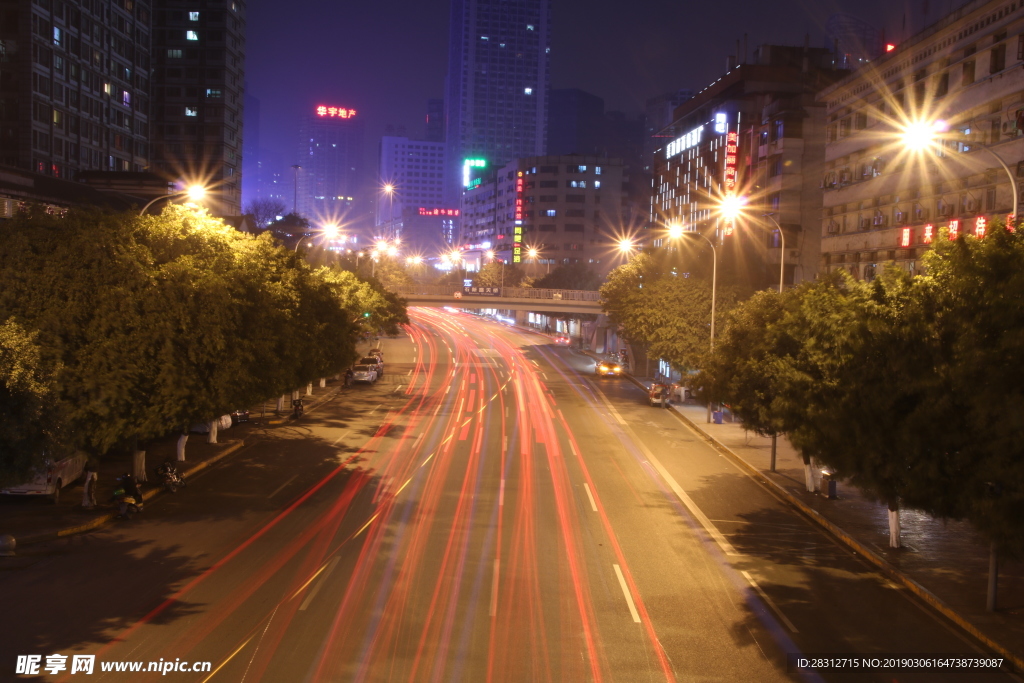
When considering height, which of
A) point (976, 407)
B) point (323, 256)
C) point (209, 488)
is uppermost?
point (323, 256)

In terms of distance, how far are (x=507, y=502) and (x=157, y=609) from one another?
10.3 meters

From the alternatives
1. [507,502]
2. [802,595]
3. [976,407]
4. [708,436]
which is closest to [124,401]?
[507,502]

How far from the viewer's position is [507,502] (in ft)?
72.4

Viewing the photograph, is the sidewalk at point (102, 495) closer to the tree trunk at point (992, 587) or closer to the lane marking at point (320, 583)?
the lane marking at point (320, 583)

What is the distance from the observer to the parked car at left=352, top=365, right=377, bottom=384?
174 feet

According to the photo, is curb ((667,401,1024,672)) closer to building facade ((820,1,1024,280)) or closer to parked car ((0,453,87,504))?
building facade ((820,1,1024,280))

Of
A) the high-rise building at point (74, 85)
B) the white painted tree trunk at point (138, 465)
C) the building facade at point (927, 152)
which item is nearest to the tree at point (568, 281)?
the high-rise building at point (74, 85)

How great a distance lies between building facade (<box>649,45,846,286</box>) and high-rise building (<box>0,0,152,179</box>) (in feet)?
205

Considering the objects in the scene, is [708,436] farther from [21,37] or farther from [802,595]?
[21,37]

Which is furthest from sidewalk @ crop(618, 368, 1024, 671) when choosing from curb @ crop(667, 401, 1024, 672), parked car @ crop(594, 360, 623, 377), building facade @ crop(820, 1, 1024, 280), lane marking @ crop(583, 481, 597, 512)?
parked car @ crop(594, 360, 623, 377)

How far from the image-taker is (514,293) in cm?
7562

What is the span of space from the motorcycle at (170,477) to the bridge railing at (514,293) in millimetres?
51202

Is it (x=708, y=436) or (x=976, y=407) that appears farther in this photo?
(x=708, y=436)

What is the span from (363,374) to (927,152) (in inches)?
1416
